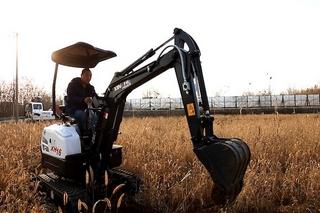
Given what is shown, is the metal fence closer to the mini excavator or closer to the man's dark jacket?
the man's dark jacket

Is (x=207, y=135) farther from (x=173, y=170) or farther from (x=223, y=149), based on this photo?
(x=173, y=170)

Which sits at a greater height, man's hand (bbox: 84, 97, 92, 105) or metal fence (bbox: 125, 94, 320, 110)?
metal fence (bbox: 125, 94, 320, 110)

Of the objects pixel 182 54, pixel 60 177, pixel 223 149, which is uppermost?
pixel 182 54

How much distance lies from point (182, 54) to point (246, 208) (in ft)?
7.72

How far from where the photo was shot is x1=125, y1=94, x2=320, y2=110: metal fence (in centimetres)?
5666

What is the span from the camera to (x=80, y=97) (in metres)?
6.18

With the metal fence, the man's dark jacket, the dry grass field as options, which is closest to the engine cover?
the man's dark jacket

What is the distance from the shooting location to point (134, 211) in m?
5.49

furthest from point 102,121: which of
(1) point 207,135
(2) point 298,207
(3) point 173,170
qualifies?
(2) point 298,207

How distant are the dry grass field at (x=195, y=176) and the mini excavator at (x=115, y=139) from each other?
1.44 feet

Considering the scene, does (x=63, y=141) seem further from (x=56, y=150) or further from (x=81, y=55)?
(x=81, y=55)

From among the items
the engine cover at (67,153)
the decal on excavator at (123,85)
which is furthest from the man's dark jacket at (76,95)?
the decal on excavator at (123,85)

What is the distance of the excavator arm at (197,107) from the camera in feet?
12.3

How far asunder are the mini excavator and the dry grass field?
1.44 ft
